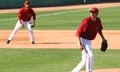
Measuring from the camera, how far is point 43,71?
1144 cm

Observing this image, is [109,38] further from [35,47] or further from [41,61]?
[41,61]

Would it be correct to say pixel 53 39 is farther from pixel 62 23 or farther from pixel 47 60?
pixel 62 23

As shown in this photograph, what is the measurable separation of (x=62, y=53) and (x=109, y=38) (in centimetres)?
489

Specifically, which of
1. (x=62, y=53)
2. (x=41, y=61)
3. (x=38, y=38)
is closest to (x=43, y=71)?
(x=41, y=61)

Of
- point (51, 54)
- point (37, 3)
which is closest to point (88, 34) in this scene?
point (51, 54)

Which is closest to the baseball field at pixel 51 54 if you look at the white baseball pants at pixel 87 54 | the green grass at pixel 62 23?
the white baseball pants at pixel 87 54

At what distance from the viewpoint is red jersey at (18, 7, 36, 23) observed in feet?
55.0

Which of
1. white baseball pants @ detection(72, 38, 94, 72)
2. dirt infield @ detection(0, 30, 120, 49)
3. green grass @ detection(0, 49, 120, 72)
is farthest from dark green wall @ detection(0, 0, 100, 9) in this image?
white baseball pants @ detection(72, 38, 94, 72)

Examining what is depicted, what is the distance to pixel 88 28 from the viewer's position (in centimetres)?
973

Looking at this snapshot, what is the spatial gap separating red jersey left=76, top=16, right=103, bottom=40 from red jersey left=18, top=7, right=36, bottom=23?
719 cm

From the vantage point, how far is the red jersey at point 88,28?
31.6 ft

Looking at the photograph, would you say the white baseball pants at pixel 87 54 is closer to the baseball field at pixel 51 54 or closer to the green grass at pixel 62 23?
the baseball field at pixel 51 54

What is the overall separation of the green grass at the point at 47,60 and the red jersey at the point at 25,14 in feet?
5.71

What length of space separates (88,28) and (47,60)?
150 inches
